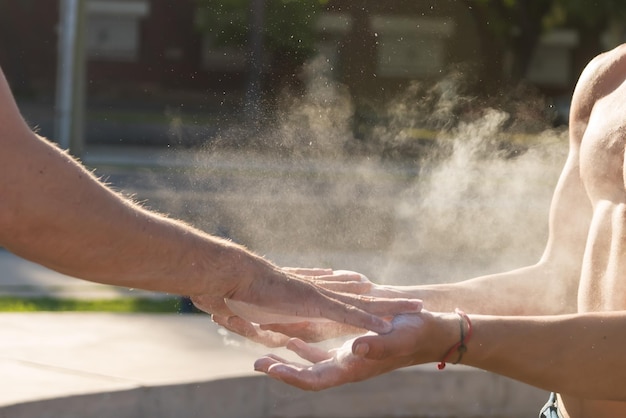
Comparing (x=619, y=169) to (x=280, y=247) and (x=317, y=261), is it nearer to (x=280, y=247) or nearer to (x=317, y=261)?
(x=280, y=247)

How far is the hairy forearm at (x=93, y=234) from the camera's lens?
2184 mm

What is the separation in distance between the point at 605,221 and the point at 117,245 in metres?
1.08

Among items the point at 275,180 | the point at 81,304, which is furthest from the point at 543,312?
the point at 275,180

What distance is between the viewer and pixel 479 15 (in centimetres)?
2389

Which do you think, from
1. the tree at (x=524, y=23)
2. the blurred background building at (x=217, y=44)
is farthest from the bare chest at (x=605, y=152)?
the tree at (x=524, y=23)

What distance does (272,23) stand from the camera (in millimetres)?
20141

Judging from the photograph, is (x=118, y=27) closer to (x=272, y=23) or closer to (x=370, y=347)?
(x=272, y=23)

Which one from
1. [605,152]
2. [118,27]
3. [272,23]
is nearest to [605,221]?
[605,152]

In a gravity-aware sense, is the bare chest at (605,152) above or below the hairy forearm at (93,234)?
above

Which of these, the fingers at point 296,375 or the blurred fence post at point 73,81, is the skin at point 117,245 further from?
the blurred fence post at point 73,81

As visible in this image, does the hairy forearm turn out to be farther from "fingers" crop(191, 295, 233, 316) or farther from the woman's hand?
the woman's hand

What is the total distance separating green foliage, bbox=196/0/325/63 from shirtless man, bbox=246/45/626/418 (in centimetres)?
768

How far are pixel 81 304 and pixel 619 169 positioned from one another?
461 cm

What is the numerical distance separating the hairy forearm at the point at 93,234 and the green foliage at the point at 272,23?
813cm
